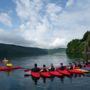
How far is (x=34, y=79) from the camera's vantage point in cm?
4903

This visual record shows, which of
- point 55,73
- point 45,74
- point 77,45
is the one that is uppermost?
point 77,45

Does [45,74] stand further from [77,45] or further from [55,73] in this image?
[77,45]

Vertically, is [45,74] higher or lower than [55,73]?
lower

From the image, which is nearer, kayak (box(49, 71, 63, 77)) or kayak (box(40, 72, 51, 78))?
kayak (box(40, 72, 51, 78))

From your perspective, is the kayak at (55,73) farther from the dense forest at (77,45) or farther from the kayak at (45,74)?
the dense forest at (77,45)

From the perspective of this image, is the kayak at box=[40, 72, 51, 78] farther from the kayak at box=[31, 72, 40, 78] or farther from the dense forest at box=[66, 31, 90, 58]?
the dense forest at box=[66, 31, 90, 58]

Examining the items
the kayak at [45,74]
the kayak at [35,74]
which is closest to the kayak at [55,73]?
the kayak at [45,74]

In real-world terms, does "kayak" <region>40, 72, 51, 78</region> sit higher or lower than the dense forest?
lower

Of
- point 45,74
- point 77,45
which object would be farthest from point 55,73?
point 77,45

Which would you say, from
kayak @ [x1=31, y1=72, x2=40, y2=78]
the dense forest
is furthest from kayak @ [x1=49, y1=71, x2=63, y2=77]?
the dense forest

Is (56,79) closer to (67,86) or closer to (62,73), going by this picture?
(62,73)

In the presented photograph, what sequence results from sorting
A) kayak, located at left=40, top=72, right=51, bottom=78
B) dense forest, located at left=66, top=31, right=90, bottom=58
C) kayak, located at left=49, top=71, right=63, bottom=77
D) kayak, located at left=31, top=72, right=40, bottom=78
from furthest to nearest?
dense forest, located at left=66, top=31, right=90, bottom=58 → kayak, located at left=49, top=71, right=63, bottom=77 → kayak, located at left=40, top=72, right=51, bottom=78 → kayak, located at left=31, top=72, right=40, bottom=78

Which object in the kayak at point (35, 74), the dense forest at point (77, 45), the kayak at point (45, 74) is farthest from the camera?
the dense forest at point (77, 45)

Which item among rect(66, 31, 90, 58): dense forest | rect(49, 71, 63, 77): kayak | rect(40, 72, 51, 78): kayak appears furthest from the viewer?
rect(66, 31, 90, 58): dense forest
